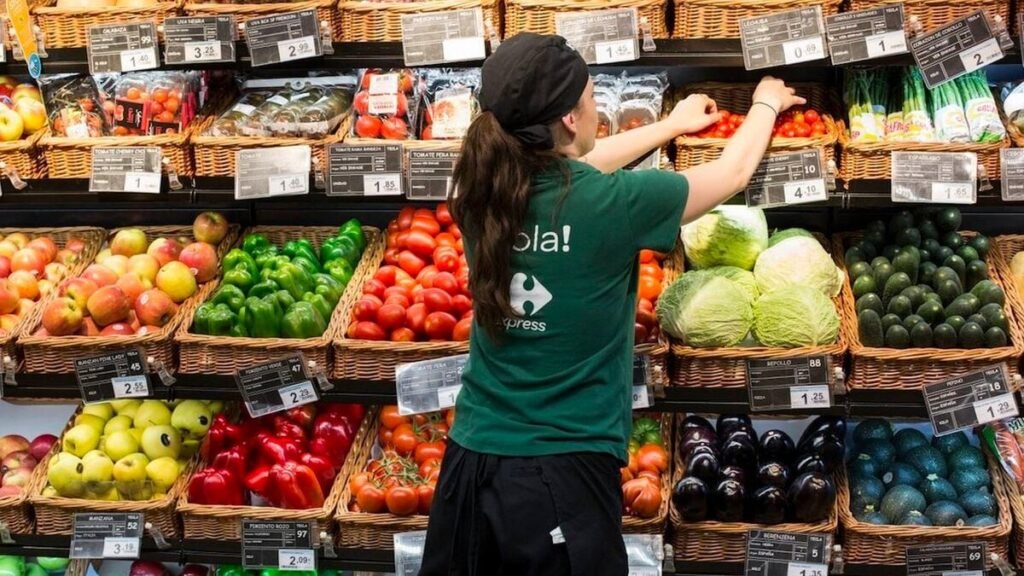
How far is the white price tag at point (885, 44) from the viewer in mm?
2891

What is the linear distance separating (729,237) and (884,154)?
45 cm

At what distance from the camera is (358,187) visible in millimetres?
3145

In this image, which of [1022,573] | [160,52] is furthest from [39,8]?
[1022,573]

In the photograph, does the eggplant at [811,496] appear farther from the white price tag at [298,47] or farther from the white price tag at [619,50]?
the white price tag at [298,47]

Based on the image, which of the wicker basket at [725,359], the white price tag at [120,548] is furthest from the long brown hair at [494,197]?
the white price tag at [120,548]

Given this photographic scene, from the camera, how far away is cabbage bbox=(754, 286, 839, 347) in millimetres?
2977

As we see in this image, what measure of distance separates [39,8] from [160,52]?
35 centimetres

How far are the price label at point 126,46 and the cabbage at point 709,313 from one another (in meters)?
1.48

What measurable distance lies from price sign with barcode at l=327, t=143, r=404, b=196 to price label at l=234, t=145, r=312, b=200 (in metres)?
0.08

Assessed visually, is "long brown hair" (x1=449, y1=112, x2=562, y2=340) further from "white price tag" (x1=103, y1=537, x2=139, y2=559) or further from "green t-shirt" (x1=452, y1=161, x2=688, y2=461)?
"white price tag" (x1=103, y1=537, x2=139, y2=559)

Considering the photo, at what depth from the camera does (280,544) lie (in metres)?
3.22

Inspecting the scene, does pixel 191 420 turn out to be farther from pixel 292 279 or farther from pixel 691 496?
pixel 691 496

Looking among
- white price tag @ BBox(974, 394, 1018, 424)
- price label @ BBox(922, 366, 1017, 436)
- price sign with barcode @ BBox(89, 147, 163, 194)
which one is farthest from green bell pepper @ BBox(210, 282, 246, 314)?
white price tag @ BBox(974, 394, 1018, 424)

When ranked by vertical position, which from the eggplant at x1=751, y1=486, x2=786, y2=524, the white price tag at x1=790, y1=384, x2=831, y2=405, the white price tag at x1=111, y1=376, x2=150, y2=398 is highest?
the white price tag at x1=111, y1=376, x2=150, y2=398
